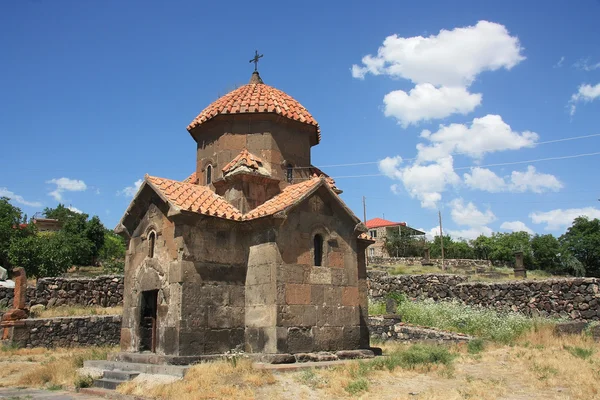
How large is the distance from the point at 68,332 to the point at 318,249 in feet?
29.6

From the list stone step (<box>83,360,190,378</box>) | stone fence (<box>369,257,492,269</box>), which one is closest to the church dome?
stone step (<box>83,360,190,378</box>)

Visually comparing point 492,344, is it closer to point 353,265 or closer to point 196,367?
point 353,265

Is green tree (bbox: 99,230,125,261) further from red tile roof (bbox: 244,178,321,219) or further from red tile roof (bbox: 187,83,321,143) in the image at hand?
red tile roof (bbox: 244,178,321,219)

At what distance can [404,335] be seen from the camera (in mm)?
14688

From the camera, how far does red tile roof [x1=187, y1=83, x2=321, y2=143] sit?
1113 centimetres

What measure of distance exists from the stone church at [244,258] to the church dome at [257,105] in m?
0.05

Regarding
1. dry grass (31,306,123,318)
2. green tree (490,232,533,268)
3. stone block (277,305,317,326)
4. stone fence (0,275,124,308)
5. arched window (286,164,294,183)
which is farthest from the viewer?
green tree (490,232,533,268)

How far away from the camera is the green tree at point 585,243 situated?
4434 centimetres

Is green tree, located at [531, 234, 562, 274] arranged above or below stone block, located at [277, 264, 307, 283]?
above

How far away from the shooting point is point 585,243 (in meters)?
46.0

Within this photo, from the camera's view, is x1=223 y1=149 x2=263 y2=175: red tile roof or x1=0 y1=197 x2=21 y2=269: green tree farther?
x1=0 y1=197 x2=21 y2=269: green tree

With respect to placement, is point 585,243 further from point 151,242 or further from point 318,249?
point 151,242

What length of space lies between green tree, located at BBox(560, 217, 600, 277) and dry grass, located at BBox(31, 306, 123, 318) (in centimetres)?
4026

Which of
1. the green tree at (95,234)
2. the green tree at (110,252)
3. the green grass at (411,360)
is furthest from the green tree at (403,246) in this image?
the green grass at (411,360)
